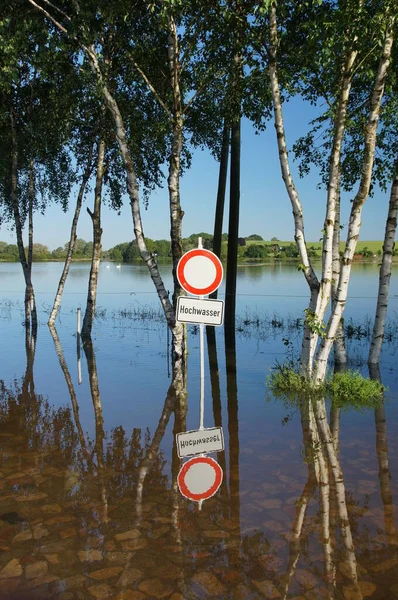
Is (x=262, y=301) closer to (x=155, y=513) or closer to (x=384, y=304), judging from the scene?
(x=384, y=304)

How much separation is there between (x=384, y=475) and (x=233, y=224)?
17283 mm

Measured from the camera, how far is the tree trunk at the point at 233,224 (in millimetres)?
22312

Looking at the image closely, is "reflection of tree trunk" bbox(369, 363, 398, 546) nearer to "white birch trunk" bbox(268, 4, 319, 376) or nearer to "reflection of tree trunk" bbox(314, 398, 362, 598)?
"reflection of tree trunk" bbox(314, 398, 362, 598)

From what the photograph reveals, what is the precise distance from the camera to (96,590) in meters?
4.38

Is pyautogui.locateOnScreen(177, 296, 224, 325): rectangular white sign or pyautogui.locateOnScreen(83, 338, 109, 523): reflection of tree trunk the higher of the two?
pyautogui.locateOnScreen(177, 296, 224, 325): rectangular white sign

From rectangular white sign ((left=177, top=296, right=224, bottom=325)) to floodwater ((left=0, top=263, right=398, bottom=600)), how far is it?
1.59 meters

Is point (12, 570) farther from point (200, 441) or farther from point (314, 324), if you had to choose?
point (314, 324)

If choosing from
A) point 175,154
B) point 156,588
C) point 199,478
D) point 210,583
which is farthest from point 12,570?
point 175,154

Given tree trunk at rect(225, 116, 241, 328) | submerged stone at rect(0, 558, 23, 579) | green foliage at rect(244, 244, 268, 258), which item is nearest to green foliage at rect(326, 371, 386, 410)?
submerged stone at rect(0, 558, 23, 579)

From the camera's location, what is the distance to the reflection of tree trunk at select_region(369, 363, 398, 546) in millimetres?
5304

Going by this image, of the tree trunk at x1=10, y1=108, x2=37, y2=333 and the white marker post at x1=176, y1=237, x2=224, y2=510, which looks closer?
the white marker post at x1=176, y1=237, x2=224, y2=510

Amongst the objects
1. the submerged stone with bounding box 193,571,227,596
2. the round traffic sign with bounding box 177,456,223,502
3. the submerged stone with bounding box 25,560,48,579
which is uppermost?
the submerged stone with bounding box 193,571,227,596

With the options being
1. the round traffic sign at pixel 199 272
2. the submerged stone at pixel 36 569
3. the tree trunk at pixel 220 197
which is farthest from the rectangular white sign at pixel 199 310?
the tree trunk at pixel 220 197

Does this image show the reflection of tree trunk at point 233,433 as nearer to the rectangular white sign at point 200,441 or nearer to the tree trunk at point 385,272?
the rectangular white sign at point 200,441
